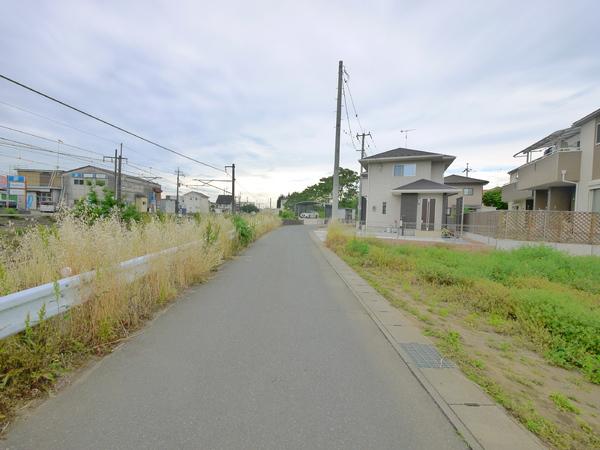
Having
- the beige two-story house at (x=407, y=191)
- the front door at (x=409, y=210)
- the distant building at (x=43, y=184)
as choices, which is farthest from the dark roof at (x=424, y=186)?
the distant building at (x=43, y=184)

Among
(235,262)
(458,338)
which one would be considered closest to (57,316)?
(458,338)

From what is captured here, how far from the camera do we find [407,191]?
2359 cm

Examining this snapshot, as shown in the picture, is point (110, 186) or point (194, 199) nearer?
point (110, 186)

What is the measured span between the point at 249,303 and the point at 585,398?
4.55 meters

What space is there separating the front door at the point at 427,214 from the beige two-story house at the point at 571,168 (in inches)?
234

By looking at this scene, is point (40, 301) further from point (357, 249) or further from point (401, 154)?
point (401, 154)

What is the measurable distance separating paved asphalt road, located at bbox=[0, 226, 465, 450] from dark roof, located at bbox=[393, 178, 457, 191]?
2039 centimetres

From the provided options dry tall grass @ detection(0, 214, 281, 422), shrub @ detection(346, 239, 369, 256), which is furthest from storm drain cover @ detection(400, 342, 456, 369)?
shrub @ detection(346, 239, 369, 256)

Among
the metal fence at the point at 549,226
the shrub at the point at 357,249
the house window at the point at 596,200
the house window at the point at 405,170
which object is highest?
the house window at the point at 405,170

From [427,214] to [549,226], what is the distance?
963 cm

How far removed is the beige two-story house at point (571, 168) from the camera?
14.5m

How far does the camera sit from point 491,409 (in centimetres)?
263

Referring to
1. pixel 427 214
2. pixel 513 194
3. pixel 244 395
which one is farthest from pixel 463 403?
pixel 513 194

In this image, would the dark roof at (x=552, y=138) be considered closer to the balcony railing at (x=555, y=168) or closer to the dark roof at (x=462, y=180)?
the balcony railing at (x=555, y=168)
